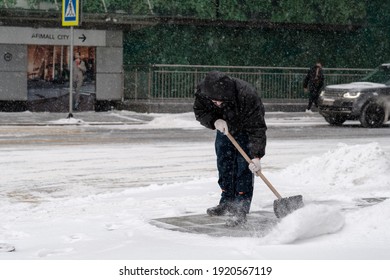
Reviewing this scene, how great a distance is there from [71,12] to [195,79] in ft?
25.2

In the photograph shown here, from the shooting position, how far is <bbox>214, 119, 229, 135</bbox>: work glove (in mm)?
7918

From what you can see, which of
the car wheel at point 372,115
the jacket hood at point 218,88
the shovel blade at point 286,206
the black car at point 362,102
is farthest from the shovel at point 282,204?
the car wheel at point 372,115

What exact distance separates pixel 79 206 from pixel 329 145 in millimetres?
8598

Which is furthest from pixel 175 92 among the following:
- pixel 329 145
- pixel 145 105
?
pixel 329 145

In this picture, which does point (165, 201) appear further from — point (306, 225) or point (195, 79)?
point (195, 79)

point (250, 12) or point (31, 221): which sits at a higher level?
point (250, 12)

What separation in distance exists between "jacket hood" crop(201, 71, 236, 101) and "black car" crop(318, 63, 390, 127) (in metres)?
14.8

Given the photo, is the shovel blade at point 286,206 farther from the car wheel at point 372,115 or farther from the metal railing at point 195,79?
the metal railing at point 195,79

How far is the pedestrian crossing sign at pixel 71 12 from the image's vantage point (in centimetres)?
2225

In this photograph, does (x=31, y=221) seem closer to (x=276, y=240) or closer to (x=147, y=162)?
(x=276, y=240)

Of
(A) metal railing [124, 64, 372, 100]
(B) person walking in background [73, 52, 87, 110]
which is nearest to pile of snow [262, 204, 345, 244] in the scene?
(A) metal railing [124, 64, 372, 100]

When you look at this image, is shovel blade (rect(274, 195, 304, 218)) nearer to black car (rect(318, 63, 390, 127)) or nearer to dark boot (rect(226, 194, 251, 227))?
dark boot (rect(226, 194, 251, 227))

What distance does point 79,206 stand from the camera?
9375 millimetres

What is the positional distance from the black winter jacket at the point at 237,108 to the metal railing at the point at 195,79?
20.4 metres
